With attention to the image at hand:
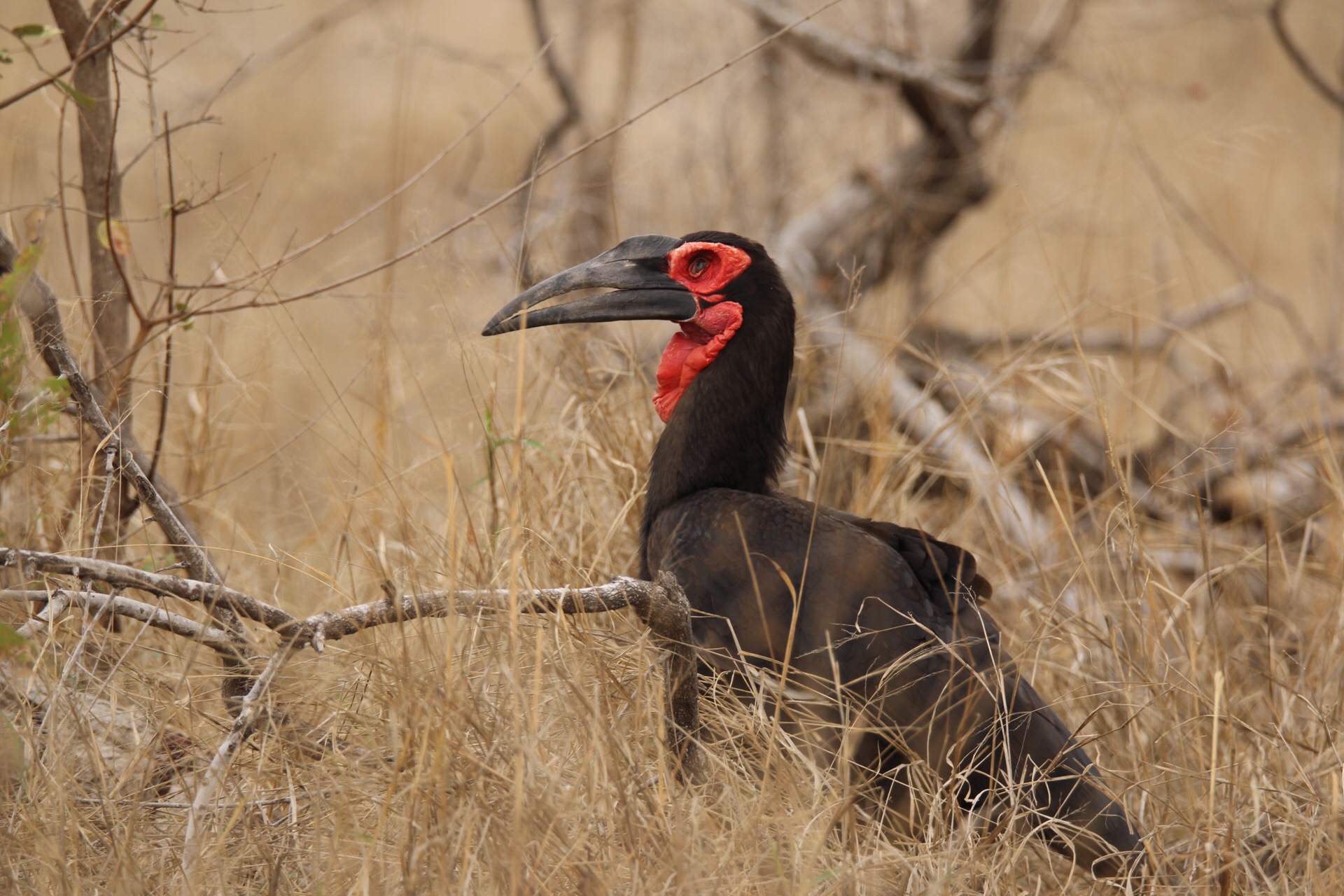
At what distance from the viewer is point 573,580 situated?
2.05 meters

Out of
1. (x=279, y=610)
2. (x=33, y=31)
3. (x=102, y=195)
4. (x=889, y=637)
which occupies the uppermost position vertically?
(x=33, y=31)

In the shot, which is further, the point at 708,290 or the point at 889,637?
the point at 708,290

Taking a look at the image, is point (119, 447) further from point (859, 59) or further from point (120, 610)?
point (859, 59)

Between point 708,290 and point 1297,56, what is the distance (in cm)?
267

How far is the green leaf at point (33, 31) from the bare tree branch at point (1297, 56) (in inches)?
138

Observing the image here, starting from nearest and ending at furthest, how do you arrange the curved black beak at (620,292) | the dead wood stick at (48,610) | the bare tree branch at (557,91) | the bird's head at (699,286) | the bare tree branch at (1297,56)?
the dead wood stick at (48,610)
the curved black beak at (620,292)
the bird's head at (699,286)
the bare tree branch at (1297,56)
the bare tree branch at (557,91)

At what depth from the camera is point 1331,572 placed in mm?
2549

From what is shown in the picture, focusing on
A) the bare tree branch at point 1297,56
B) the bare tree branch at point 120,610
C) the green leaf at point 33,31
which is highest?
the green leaf at point 33,31

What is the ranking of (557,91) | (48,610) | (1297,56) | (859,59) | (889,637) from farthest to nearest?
(557,91)
(859,59)
(1297,56)
(889,637)
(48,610)

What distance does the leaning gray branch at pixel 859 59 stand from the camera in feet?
12.8

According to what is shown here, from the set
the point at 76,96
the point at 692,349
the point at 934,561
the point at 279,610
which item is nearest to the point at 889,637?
the point at 934,561

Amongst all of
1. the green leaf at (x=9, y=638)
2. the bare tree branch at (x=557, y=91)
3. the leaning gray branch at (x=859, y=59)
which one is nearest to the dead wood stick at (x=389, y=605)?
the green leaf at (x=9, y=638)

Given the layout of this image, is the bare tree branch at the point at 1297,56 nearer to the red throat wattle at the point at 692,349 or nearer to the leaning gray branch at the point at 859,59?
the leaning gray branch at the point at 859,59

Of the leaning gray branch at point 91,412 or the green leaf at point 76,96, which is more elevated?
the green leaf at point 76,96
